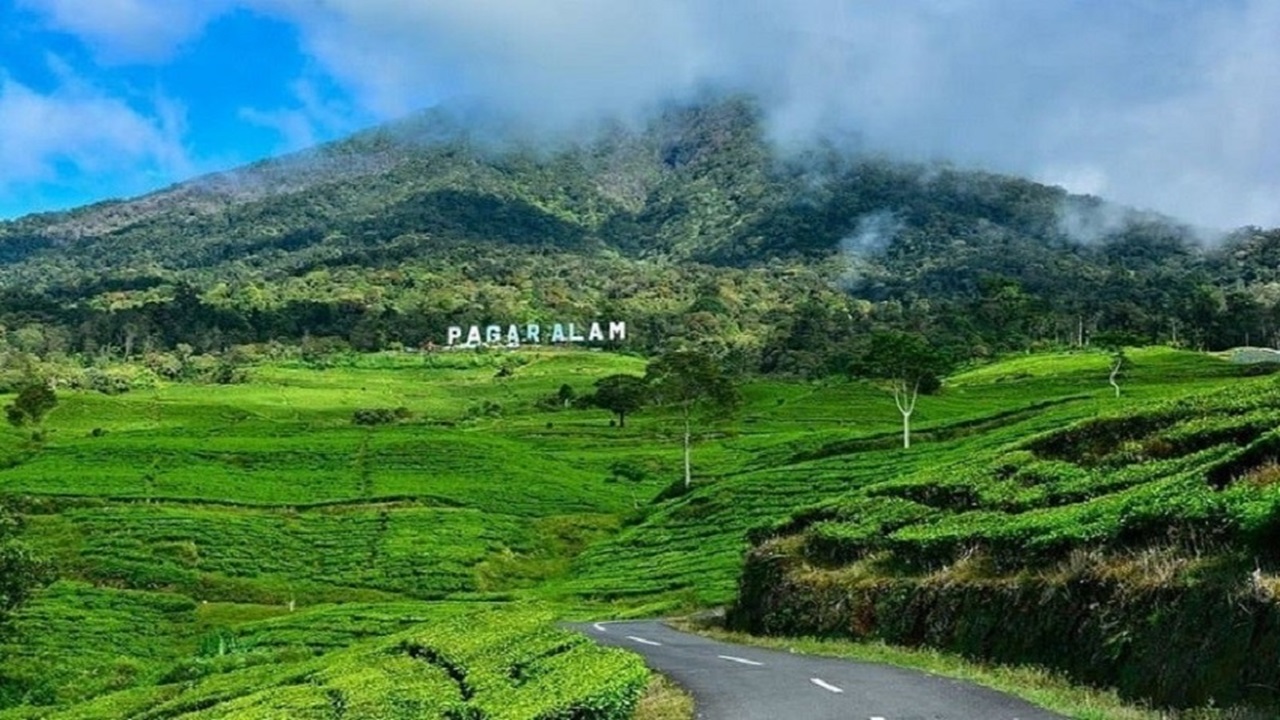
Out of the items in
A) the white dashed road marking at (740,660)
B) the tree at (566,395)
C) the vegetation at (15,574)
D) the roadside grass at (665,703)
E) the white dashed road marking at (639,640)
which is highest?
the tree at (566,395)

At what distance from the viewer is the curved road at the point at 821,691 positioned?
18.6m

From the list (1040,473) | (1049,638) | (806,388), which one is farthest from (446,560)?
(806,388)

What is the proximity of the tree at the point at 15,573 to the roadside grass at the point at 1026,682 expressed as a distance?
48.2 meters

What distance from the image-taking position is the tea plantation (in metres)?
24.9

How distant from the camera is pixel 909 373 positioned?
102188 millimetres

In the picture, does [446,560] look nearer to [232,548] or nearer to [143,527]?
[232,548]

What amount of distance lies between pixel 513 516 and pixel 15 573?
40.7 m

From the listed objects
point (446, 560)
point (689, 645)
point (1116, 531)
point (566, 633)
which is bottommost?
point (446, 560)

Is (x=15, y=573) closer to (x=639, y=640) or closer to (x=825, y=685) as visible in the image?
(x=639, y=640)

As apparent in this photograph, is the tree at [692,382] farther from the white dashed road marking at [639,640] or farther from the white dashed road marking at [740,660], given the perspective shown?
the white dashed road marking at [740,660]

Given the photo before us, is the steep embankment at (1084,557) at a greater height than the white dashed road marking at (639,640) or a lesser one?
greater

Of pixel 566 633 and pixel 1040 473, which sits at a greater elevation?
pixel 1040 473

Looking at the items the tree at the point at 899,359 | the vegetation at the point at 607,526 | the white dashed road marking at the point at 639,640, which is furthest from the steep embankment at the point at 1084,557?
the tree at the point at 899,359

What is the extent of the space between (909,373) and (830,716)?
283ft
